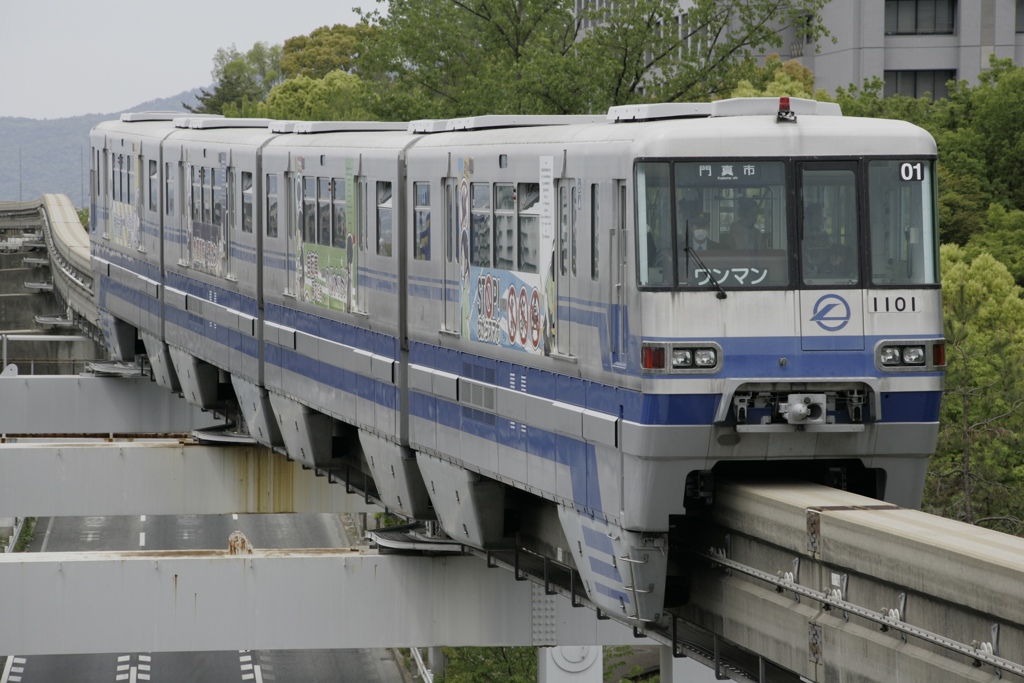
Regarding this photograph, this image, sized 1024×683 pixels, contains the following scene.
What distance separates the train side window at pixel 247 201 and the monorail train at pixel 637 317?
443 cm

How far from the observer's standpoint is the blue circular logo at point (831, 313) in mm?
12422

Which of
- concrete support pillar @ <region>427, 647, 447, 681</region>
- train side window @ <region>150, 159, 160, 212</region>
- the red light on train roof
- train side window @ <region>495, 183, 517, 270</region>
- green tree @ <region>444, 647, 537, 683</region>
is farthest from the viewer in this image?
concrete support pillar @ <region>427, 647, 447, 681</region>

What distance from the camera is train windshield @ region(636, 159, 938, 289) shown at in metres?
12.3

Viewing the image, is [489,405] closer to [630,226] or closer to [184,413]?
[630,226]

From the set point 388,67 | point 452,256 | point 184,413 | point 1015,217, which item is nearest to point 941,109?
point 1015,217

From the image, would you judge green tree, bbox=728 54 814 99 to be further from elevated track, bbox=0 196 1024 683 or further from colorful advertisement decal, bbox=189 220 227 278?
elevated track, bbox=0 196 1024 683

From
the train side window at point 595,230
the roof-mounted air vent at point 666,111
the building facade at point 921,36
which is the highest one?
the building facade at point 921,36

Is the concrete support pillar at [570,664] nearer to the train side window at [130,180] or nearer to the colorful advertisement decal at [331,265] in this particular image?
the colorful advertisement decal at [331,265]

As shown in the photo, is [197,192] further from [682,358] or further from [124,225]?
[682,358]

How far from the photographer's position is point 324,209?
66.1ft

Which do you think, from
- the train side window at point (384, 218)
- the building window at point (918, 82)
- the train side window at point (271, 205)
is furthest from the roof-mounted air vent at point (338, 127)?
the building window at point (918, 82)

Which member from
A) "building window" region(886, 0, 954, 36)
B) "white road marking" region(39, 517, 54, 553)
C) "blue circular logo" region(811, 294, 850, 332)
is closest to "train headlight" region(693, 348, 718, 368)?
"blue circular logo" region(811, 294, 850, 332)

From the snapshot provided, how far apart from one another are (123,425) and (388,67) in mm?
22458

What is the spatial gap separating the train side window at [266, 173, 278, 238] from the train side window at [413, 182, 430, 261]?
508cm
